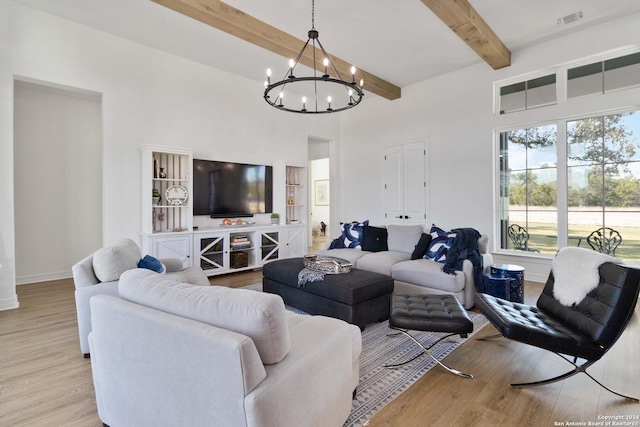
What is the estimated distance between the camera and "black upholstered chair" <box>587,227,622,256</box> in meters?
4.17

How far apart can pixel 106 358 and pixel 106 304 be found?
0.27 metres

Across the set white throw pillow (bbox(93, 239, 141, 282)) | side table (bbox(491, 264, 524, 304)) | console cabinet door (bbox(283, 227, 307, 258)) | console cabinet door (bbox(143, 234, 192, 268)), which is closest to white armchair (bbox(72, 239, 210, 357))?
white throw pillow (bbox(93, 239, 141, 282))

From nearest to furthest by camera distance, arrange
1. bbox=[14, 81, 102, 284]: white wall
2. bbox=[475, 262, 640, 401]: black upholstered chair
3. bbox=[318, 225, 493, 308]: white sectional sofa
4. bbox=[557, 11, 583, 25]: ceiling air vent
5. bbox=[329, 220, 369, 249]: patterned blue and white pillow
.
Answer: bbox=[475, 262, 640, 401]: black upholstered chair, bbox=[318, 225, 493, 308]: white sectional sofa, bbox=[557, 11, 583, 25]: ceiling air vent, bbox=[14, 81, 102, 284]: white wall, bbox=[329, 220, 369, 249]: patterned blue and white pillow

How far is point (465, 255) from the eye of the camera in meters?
3.51

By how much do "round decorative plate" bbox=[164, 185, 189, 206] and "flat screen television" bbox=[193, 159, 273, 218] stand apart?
30 cm

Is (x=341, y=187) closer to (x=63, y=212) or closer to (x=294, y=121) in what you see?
(x=294, y=121)

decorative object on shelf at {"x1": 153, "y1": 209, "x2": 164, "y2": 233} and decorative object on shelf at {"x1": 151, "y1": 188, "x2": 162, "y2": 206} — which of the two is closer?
decorative object on shelf at {"x1": 151, "y1": 188, "x2": 162, "y2": 206}

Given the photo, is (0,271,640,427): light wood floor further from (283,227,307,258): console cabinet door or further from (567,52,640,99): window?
(283,227,307,258): console cabinet door

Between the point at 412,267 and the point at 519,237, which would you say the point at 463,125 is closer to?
the point at 519,237

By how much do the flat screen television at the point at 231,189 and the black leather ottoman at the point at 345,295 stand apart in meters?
2.44

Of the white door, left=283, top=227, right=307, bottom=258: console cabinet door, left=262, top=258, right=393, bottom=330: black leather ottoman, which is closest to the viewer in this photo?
left=262, top=258, right=393, bottom=330: black leather ottoman

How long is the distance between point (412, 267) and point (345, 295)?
1.16m

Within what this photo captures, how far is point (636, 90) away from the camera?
3.95 metres

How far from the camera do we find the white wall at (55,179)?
14.9 ft
